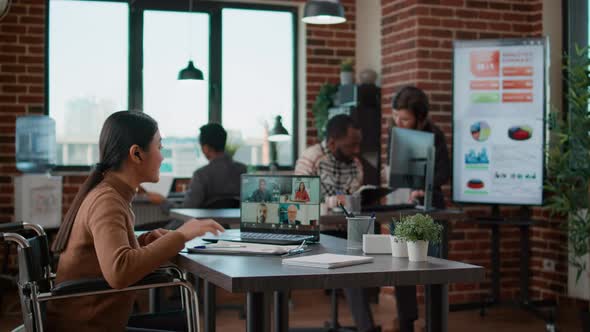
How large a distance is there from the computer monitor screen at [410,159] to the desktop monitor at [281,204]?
62.1 inches

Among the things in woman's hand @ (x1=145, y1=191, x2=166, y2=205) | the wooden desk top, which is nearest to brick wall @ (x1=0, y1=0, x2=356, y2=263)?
woman's hand @ (x1=145, y1=191, x2=166, y2=205)

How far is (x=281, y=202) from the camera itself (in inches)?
123

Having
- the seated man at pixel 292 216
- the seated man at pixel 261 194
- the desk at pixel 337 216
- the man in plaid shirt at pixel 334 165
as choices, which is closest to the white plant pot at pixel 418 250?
the seated man at pixel 292 216

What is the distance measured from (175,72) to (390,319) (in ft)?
10.6

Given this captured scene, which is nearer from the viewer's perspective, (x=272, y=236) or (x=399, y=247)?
(x=399, y=247)

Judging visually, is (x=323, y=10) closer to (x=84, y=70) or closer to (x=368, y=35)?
(x=368, y=35)

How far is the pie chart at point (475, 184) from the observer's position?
5.71 metres

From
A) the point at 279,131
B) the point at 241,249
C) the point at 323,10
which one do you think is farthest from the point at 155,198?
the point at 241,249

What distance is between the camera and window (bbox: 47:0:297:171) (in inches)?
283

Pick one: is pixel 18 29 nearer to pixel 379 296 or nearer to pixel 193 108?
pixel 193 108

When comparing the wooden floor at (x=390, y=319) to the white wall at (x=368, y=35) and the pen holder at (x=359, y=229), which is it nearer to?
the white wall at (x=368, y=35)

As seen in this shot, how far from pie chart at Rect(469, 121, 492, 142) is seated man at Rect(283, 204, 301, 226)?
2.93 m

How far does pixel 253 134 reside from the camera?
7680mm

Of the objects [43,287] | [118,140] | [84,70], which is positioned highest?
[84,70]
